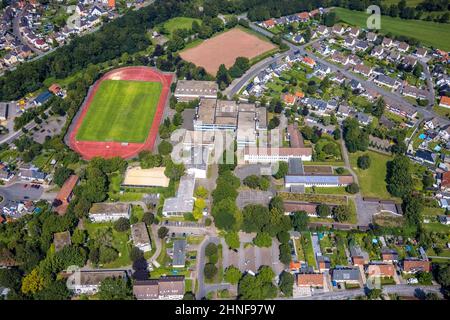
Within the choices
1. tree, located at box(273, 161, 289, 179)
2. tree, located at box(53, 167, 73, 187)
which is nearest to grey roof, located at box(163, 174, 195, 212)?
tree, located at box(273, 161, 289, 179)

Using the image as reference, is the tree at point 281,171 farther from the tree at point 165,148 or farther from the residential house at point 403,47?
the residential house at point 403,47

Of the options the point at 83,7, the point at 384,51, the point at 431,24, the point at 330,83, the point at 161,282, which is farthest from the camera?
the point at 83,7

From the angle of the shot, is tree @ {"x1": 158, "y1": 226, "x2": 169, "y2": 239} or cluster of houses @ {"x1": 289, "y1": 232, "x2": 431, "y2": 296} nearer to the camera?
cluster of houses @ {"x1": 289, "y1": 232, "x2": 431, "y2": 296}

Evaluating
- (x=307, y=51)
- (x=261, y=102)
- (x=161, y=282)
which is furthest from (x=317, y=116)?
(x=161, y=282)

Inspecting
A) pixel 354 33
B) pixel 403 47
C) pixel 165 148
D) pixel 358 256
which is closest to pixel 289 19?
pixel 354 33

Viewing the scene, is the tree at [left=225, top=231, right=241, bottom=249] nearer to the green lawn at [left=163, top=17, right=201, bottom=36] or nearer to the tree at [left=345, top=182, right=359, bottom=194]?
the tree at [left=345, top=182, right=359, bottom=194]

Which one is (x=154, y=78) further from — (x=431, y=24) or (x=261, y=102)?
(x=431, y=24)
